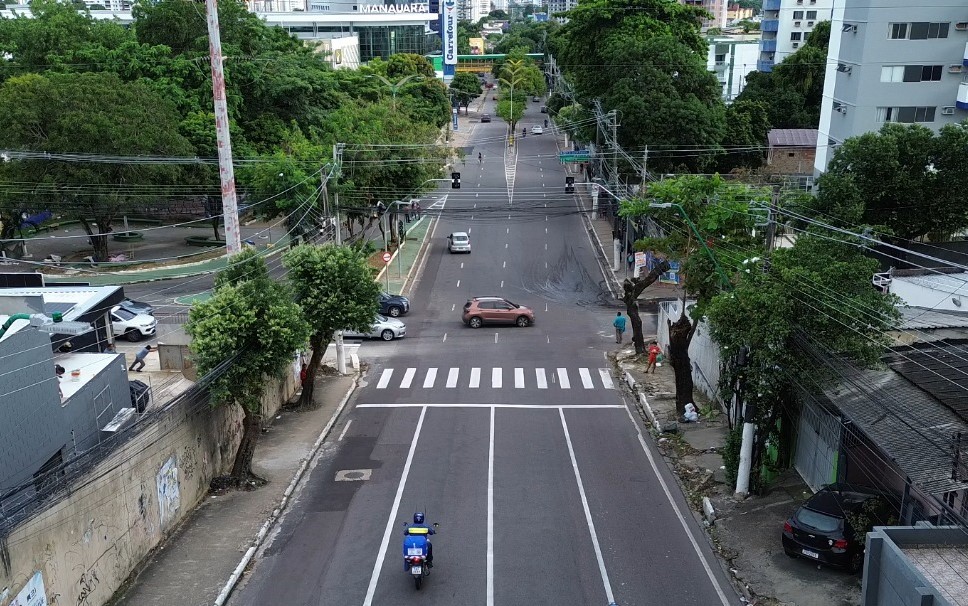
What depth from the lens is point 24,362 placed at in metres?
14.0

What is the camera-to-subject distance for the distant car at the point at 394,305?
39812 millimetres

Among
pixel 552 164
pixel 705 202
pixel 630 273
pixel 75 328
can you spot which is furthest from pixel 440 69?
pixel 75 328

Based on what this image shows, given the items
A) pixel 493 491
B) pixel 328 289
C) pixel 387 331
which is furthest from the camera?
pixel 387 331

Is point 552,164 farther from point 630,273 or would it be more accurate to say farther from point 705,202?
point 705,202

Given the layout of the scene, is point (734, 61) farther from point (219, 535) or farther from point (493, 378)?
point (219, 535)

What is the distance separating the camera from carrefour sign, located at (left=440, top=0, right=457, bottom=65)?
128625mm

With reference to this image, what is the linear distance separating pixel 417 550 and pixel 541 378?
15.6m

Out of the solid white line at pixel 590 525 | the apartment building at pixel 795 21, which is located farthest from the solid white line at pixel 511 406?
the apartment building at pixel 795 21

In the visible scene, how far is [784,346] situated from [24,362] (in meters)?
14.6

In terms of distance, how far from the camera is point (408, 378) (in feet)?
100

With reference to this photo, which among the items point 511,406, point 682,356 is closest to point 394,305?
point 511,406

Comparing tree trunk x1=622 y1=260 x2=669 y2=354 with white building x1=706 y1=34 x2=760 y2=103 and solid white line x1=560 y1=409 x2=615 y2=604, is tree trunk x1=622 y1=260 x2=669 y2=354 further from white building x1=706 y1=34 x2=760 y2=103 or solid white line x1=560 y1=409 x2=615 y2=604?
white building x1=706 y1=34 x2=760 y2=103

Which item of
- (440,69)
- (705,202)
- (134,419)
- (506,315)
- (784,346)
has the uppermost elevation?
(440,69)

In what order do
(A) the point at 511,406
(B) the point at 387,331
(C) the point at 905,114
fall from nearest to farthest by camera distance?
(A) the point at 511,406 < (B) the point at 387,331 < (C) the point at 905,114
